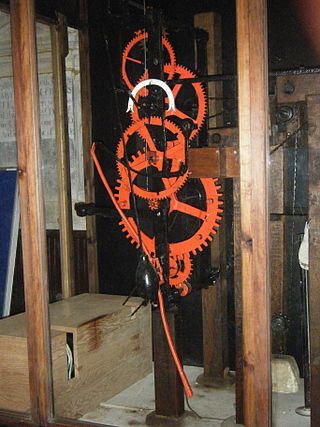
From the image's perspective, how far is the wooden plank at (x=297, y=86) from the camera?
7.38 ft

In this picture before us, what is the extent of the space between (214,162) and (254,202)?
0.44 meters

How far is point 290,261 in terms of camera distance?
2.73 metres

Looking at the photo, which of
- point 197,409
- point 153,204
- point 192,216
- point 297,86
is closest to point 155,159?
point 153,204

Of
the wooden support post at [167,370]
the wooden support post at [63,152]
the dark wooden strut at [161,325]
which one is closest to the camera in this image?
the dark wooden strut at [161,325]

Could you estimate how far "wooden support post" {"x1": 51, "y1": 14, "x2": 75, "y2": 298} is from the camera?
3.17 metres

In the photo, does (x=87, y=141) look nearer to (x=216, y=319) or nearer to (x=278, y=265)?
(x=216, y=319)

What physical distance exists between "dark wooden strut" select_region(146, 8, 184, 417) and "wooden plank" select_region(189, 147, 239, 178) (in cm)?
17

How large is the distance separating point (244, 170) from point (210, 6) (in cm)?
145

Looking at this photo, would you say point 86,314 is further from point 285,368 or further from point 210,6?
point 210,6

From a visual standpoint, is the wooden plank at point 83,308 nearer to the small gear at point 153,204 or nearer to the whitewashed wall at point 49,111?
the whitewashed wall at point 49,111

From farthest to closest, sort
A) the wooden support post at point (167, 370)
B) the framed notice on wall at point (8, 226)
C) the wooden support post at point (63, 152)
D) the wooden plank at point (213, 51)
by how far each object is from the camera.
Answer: the framed notice on wall at point (8, 226)
the wooden support post at point (63, 152)
the wooden plank at point (213, 51)
the wooden support post at point (167, 370)

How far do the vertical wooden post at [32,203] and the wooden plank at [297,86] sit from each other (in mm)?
909

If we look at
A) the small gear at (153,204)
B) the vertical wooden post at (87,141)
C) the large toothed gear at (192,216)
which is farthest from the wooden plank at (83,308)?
the small gear at (153,204)

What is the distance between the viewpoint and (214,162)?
2168 mm
